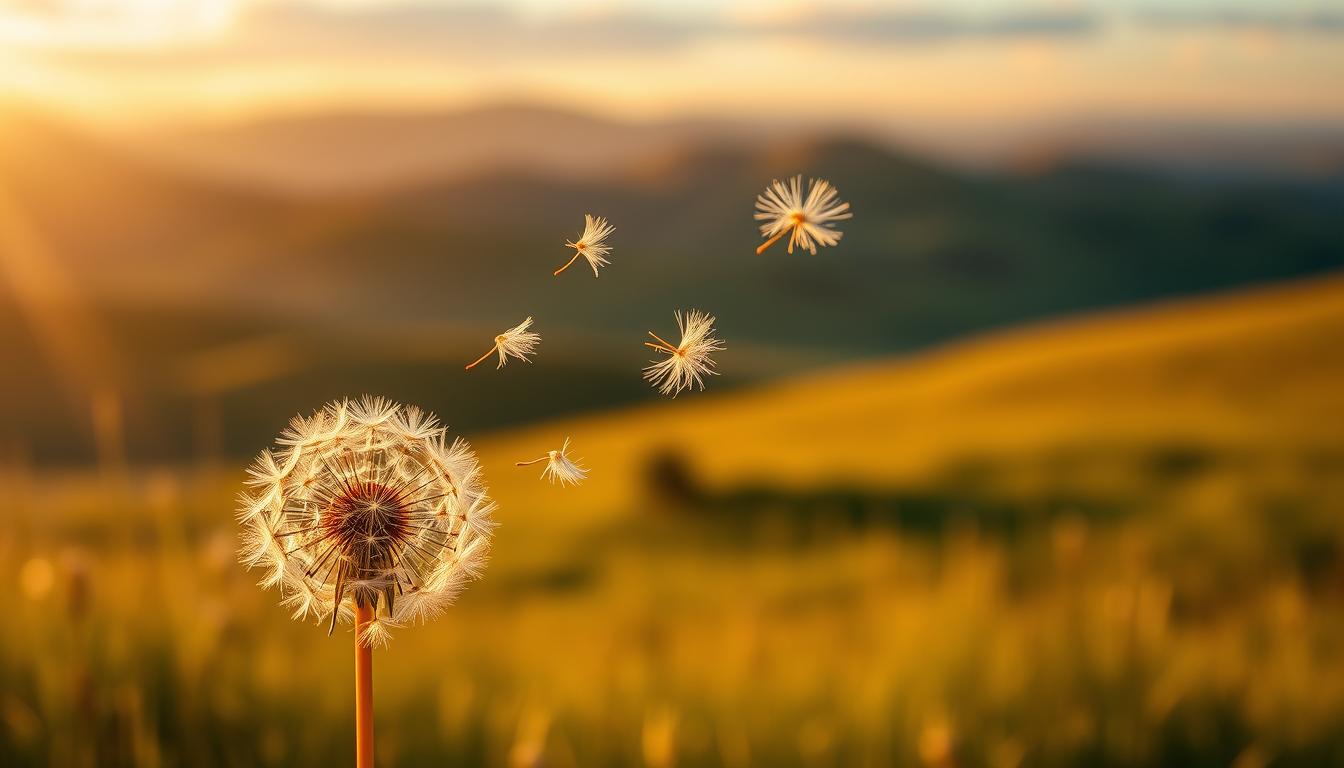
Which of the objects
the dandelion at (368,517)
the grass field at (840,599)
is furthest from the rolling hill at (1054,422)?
the dandelion at (368,517)

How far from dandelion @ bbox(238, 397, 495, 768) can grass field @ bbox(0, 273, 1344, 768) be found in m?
0.62

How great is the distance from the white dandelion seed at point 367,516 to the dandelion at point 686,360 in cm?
26

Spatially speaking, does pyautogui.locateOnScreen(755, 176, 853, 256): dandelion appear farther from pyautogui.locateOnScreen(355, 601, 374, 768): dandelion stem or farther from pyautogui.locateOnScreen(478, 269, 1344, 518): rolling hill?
pyautogui.locateOnScreen(478, 269, 1344, 518): rolling hill

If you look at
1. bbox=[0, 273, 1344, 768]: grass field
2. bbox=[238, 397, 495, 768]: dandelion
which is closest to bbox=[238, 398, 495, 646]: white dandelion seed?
bbox=[238, 397, 495, 768]: dandelion

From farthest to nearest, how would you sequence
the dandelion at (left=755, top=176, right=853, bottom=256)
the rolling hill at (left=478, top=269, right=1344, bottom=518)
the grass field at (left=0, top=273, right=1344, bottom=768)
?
the rolling hill at (left=478, top=269, right=1344, bottom=518) < the grass field at (left=0, top=273, right=1344, bottom=768) < the dandelion at (left=755, top=176, right=853, bottom=256)

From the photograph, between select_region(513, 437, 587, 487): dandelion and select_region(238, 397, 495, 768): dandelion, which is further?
select_region(238, 397, 495, 768): dandelion

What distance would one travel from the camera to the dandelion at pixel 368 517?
53.4 inches

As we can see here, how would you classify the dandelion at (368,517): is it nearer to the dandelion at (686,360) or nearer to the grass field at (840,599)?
the dandelion at (686,360)

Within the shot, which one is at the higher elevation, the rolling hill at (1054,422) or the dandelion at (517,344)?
the rolling hill at (1054,422)

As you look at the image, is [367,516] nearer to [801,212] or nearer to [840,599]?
[801,212]

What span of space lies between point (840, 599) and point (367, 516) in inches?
272

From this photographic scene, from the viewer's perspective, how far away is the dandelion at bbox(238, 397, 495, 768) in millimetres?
1356

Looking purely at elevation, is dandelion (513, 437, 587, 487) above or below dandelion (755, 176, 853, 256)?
below

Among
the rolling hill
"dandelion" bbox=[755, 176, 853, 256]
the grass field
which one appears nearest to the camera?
"dandelion" bbox=[755, 176, 853, 256]
